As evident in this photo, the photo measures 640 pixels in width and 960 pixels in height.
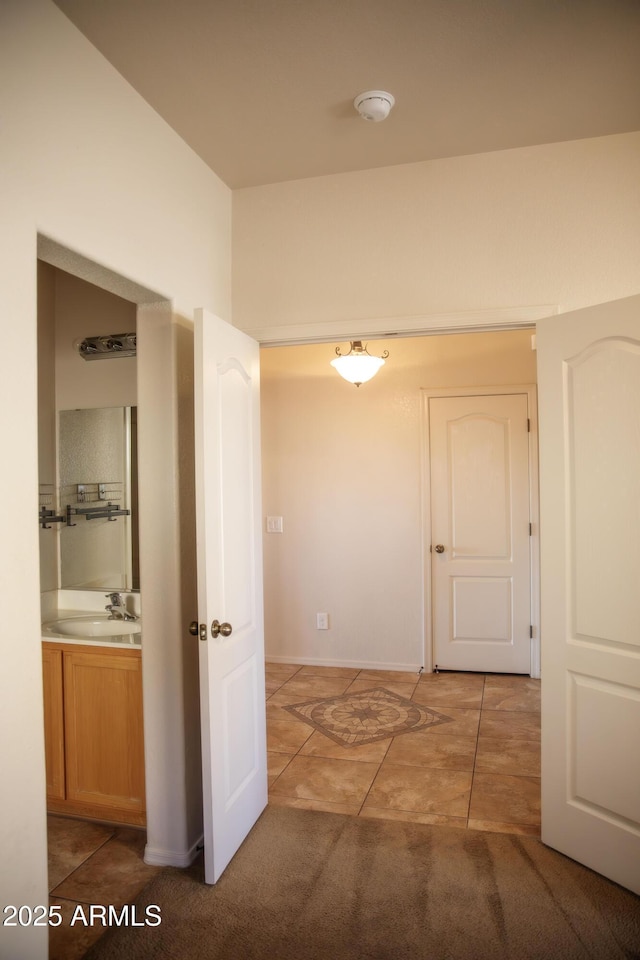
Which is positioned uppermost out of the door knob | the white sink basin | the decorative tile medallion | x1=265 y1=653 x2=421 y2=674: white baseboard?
the door knob

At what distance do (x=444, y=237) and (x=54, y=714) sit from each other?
8.77 feet

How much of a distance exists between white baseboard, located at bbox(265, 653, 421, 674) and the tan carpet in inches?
86.6

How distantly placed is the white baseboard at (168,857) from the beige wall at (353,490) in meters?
2.60

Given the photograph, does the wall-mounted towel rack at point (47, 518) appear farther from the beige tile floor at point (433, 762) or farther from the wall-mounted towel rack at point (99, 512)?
the beige tile floor at point (433, 762)

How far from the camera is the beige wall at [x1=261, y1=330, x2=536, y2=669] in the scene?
4848 mm

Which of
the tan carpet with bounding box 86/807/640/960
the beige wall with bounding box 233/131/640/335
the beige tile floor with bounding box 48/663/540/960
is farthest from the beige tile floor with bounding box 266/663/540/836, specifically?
the beige wall with bounding box 233/131/640/335

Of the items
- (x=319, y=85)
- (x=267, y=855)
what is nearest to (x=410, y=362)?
(x=319, y=85)

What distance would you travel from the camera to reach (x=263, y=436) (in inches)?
205

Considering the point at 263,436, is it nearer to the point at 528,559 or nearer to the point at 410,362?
the point at 410,362

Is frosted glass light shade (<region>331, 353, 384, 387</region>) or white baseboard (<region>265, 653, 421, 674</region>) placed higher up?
frosted glass light shade (<region>331, 353, 384, 387</region>)

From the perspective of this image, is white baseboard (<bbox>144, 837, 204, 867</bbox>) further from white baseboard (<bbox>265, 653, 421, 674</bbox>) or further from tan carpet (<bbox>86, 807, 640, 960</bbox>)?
white baseboard (<bbox>265, 653, 421, 674</bbox>)

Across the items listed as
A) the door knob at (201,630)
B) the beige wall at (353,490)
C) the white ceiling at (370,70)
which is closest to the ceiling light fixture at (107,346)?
the white ceiling at (370,70)

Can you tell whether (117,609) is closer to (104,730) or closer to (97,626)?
(97,626)

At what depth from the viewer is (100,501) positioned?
3.47 meters
